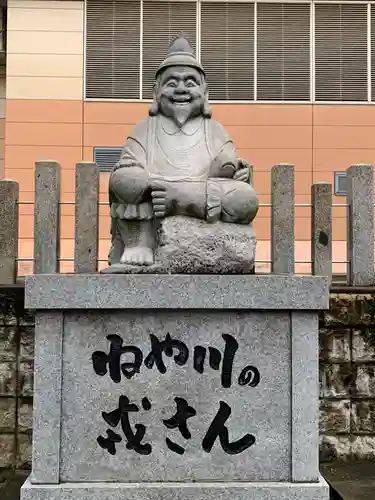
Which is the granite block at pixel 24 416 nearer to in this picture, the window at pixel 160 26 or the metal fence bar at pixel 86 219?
the metal fence bar at pixel 86 219

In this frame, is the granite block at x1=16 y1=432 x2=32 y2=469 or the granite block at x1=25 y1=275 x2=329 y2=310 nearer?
the granite block at x1=25 y1=275 x2=329 y2=310

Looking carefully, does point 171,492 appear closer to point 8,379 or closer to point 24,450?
point 24,450

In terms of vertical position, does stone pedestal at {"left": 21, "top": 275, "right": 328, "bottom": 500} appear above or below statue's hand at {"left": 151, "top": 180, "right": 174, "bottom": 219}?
below

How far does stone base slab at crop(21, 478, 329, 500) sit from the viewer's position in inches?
161

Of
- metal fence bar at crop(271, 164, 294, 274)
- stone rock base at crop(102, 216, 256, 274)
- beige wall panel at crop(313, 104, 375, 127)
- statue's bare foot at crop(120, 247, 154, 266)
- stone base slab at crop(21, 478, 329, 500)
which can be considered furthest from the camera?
beige wall panel at crop(313, 104, 375, 127)

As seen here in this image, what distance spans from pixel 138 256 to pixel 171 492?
1.60 metres

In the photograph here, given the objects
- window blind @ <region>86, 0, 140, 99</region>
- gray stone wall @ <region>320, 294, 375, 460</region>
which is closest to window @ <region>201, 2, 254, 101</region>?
window blind @ <region>86, 0, 140, 99</region>

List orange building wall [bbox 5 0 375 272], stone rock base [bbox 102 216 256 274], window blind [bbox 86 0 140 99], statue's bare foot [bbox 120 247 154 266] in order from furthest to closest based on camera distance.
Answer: orange building wall [bbox 5 0 375 272] → window blind [bbox 86 0 140 99] → statue's bare foot [bbox 120 247 154 266] → stone rock base [bbox 102 216 256 274]

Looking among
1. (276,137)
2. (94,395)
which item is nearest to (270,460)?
(94,395)

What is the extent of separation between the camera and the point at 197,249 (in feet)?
14.4

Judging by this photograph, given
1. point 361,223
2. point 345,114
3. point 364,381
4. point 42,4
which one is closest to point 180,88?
point 361,223

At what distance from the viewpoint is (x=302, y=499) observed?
163 inches

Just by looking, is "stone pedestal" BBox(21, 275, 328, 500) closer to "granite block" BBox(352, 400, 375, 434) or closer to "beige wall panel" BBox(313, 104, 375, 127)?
"granite block" BBox(352, 400, 375, 434)

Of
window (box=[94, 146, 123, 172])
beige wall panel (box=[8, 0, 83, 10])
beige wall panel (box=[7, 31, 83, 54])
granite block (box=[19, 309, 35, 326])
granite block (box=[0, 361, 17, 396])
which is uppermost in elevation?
beige wall panel (box=[8, 0, 83, 10])
